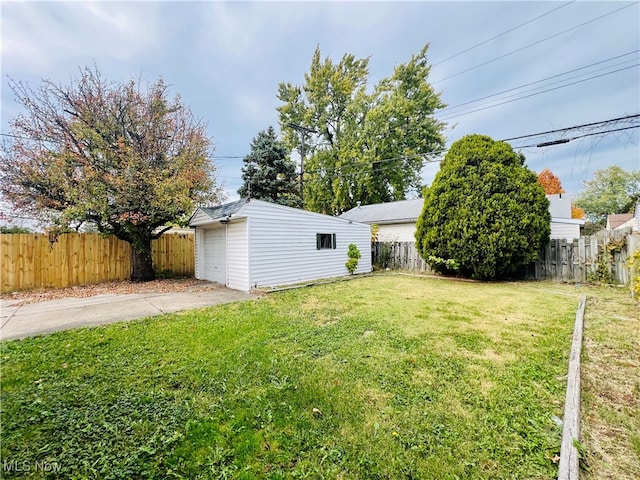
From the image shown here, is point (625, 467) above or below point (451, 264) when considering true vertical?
below

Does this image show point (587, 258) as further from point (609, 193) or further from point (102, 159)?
point (609, 193)

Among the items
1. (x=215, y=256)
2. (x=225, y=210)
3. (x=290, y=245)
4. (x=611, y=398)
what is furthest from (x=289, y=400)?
(x=215, y=256)

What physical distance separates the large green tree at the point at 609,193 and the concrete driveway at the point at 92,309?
4465 centimetres

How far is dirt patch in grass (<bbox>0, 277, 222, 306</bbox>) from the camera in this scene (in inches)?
285

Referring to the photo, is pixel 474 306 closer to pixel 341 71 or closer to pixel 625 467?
pixel 625 467

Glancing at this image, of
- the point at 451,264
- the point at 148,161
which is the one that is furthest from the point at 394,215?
the point at 148,161

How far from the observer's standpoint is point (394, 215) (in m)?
17.2

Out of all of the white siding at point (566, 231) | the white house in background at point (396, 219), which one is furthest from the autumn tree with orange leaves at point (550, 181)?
the white house in background at point (396, 219)

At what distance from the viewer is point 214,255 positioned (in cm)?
1008

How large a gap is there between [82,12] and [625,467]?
31.9ft

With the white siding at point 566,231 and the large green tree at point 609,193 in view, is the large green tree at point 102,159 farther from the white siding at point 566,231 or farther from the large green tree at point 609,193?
the large green tree at point 609,193

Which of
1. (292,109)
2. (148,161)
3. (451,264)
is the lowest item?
(451,264)

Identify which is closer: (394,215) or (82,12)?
(82,12)

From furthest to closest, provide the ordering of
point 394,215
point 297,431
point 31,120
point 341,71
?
point 341,71 → point 394,215 → point 31,120 → point 297,431
